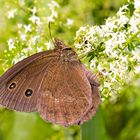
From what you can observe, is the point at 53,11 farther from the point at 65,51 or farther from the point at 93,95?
the point at 93,95

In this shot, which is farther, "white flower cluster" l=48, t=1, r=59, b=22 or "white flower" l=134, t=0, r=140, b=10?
"white flower cluster" l=48, t=1, r=59, b=22

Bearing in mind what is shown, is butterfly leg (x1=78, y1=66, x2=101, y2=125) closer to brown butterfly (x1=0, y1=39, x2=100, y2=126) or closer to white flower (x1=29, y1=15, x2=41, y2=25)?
brown butterfly (x1=0, y1=39, x2=100, y2=126)

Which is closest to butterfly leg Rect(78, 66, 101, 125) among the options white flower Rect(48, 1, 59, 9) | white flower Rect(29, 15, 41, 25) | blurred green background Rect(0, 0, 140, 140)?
white flower Rect(29, 15, 41, 25)

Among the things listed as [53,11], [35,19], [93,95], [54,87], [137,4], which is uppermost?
[53,11]

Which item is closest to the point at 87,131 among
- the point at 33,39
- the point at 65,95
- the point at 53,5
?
the point at 65,95

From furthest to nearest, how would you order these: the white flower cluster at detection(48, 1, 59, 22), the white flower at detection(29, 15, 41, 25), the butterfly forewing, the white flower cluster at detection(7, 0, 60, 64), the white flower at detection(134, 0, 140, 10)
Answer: the white flower cluster at detection(48, 1, 59, 22), the white flower at detection(29, 15, 41, 25), the white flower cluster at detection(7, 0, 60, 64), the white flower at detection(134, 0, 140, 10), the butterfly forewing

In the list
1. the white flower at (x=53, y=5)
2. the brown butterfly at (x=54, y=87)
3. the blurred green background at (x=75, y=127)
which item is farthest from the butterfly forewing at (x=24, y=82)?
the blurred green background at (x=75, y=127)

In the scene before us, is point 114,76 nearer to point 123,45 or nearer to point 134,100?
point 123,45
